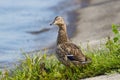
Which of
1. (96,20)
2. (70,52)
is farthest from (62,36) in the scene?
(96,20)

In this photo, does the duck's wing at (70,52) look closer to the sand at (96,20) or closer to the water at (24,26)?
the water at (24,26)

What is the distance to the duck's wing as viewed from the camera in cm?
730

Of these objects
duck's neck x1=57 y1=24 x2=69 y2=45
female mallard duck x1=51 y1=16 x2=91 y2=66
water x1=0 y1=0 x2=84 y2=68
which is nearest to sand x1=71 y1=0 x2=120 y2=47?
water x1=0 y1=0 x2=84 y2=68

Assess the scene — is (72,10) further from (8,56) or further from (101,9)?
(8,56)

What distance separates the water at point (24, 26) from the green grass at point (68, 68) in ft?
10.7

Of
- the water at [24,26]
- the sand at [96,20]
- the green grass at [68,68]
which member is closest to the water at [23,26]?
the water at [24,26]

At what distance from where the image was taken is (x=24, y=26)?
52.3 ft

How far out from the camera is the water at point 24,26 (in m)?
13.3

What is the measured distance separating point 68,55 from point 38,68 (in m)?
0.53

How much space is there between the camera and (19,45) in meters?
13.6

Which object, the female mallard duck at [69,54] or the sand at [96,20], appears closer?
the female mallard duck at [69,54]

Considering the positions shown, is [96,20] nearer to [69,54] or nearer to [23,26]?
[23,26]

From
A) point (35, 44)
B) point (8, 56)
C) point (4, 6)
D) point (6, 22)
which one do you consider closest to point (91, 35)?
point (35, 44)

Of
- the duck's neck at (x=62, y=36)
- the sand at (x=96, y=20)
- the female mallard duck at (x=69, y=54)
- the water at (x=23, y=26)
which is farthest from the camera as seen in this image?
the sand at (x=96, y=20)
